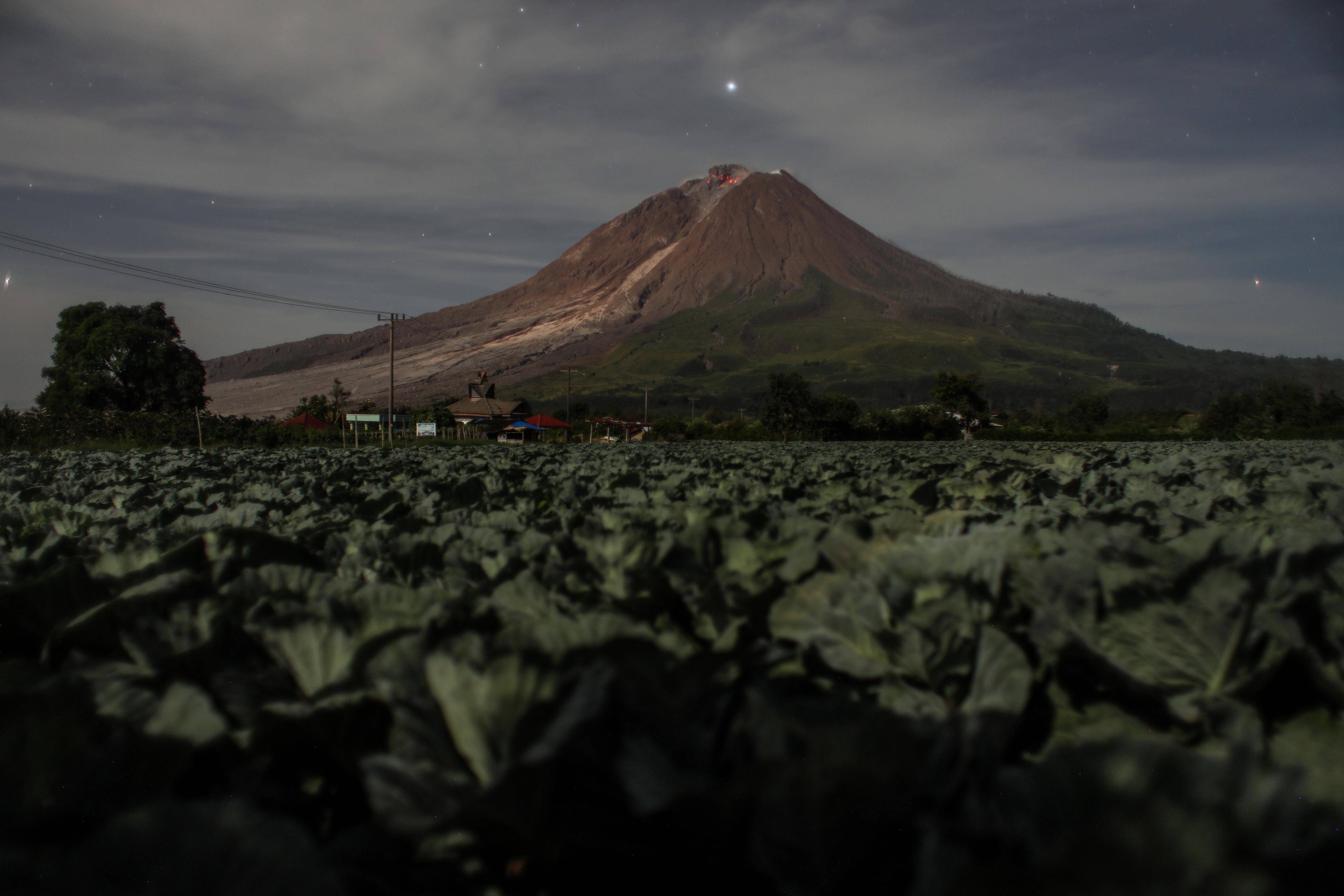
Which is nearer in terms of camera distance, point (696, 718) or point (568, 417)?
point (696, 718)

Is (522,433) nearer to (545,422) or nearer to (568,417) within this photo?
(545,422)

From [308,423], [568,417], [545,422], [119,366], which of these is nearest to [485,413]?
[545,422]

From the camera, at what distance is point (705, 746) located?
1.03 m

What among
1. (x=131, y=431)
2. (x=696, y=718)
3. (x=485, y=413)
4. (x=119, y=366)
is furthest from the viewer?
(x=485, y=413)

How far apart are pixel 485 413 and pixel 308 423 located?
41.4 meters

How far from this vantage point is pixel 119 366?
211 ft

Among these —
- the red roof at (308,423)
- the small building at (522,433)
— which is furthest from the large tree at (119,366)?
the small building at (522,433)

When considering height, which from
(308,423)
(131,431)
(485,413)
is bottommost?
(131,431)

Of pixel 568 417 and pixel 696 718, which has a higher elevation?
pixel 568 417

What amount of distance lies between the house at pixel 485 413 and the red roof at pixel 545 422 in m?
5.60

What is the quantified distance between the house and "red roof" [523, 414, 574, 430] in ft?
18.4

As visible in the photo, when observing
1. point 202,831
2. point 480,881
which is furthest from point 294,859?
point 480,881

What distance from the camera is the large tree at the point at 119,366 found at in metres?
62.3

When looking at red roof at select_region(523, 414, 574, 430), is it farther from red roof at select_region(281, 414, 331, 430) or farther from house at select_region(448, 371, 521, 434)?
red roof at select_region(281, 414, 331, 430)
